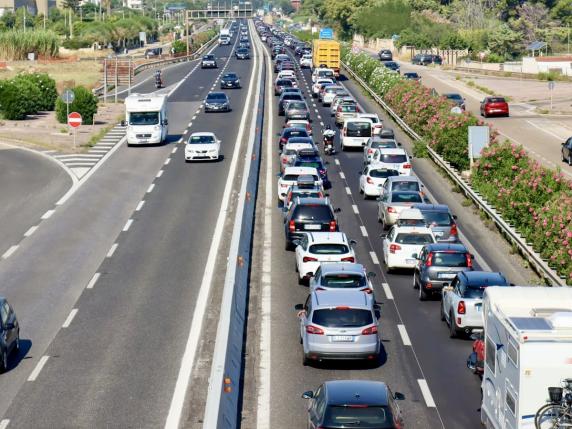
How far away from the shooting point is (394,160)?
49.3 meters

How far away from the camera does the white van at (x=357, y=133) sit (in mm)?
60062

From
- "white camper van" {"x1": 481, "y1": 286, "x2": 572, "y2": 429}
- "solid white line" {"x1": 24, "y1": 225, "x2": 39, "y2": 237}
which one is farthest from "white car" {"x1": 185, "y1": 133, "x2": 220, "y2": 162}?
"white camper van" {"x1": 481, "y1": 286, "x2": 572, "y2": 429}

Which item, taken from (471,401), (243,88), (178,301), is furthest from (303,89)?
(471,401)

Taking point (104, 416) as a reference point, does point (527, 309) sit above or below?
above

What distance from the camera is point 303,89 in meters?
96.7

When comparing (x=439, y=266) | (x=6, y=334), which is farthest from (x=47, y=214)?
(x=6, y=334)

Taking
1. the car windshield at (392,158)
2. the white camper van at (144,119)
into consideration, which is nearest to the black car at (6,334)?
the car windshield at (392,158)

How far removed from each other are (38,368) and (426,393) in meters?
7.88

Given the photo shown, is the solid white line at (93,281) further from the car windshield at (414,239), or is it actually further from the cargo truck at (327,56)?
the cargo truck at (327,56)

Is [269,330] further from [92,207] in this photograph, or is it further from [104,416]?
[92,207]

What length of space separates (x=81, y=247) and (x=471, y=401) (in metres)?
18.2

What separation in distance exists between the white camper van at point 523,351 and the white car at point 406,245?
534 inches

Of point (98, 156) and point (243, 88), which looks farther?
point (243, 88)

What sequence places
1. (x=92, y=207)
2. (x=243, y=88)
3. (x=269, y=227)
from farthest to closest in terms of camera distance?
(x=243, y=88) → (x=92, y=207) → (x=269, y=227)
